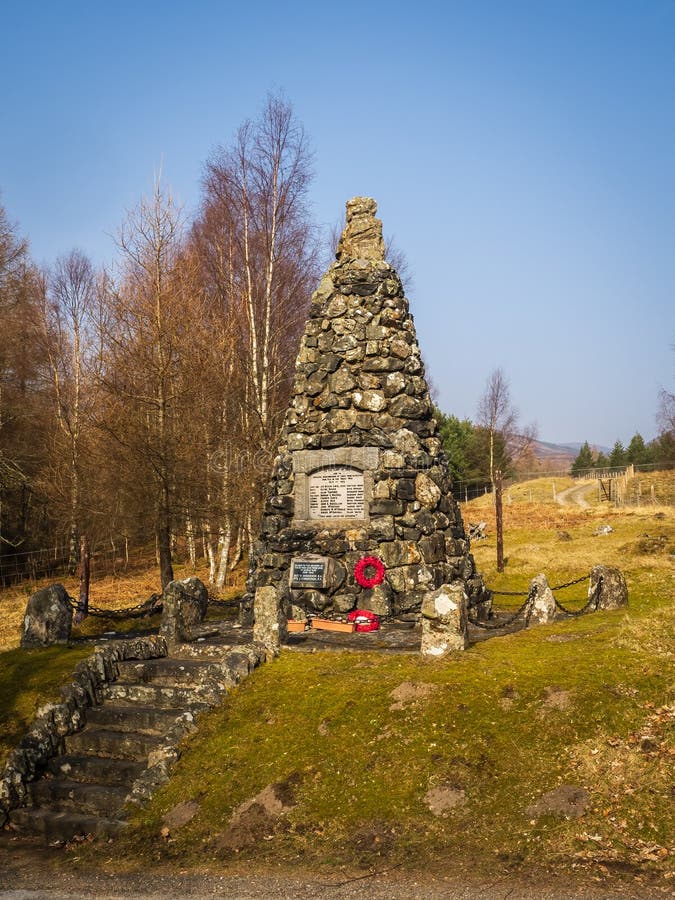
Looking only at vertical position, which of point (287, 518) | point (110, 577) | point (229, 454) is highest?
point (229, 454)

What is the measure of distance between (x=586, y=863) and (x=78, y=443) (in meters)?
18.9

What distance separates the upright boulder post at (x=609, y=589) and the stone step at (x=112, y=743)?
26.3 feet

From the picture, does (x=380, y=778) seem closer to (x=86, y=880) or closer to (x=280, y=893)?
(x=280, y=893)

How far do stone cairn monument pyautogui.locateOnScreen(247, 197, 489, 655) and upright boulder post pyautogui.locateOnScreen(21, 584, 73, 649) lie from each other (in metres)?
3.68

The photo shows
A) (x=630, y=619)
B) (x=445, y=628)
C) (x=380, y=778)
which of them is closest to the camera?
(x=380, y=778)

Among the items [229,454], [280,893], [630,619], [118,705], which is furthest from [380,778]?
[229,454]

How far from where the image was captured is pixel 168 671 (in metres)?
10.8

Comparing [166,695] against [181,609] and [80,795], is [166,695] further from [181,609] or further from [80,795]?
[181,609]

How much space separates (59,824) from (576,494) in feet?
164

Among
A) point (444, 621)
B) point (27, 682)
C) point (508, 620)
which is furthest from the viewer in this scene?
point (508, 620)

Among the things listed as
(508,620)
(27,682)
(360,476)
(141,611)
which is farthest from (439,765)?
(141,611)

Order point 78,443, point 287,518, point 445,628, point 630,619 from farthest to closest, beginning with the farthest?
1. point 78,443
2. point 287,518
3. point 630,619
4. point 445,628

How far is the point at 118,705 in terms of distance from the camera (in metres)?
10.3

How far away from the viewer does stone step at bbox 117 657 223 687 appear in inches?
414
